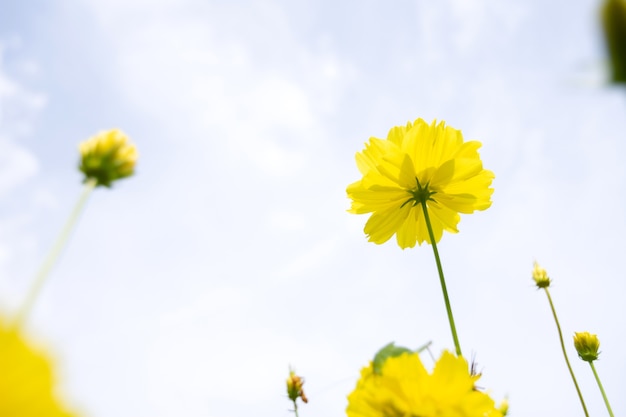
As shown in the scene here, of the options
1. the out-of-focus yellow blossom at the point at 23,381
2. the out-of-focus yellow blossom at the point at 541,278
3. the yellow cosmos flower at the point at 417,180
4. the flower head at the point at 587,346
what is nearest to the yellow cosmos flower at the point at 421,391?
the out-of-focus yellow blossom at the point at 23,381

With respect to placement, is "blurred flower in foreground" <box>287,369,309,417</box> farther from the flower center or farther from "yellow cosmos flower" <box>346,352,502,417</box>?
"yellow cosmos flower" <box>346,352,502,417</box>

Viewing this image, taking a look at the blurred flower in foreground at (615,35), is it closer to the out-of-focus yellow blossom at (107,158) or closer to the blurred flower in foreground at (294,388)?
the out-of-focus yellow blossom at (107,158)

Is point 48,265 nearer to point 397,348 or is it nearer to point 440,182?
point 397,348

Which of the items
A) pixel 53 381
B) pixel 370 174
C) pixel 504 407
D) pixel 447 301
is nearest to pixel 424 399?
pixel 447 301

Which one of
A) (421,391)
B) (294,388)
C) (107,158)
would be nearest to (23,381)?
(421,391)

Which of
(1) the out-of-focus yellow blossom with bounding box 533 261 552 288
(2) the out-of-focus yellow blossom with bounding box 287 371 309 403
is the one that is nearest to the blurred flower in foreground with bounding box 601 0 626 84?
(2) the out-of-focus yellow blossom with bounding box 287 371 309 403

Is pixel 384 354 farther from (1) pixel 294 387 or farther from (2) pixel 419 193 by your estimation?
(1) pixel 294 387
